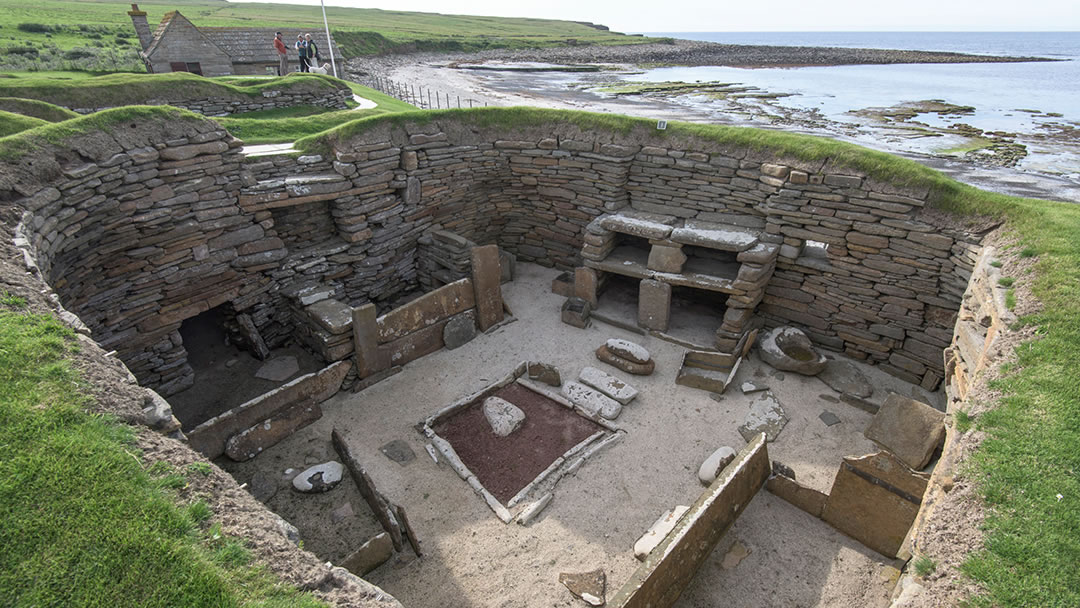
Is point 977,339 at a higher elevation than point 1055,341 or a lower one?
lower

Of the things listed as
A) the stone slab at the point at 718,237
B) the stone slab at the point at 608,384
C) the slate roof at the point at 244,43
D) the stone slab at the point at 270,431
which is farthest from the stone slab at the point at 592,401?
the slate roof at the point at 244,43

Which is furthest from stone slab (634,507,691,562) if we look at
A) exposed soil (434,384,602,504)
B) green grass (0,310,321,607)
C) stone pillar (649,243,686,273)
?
stone pillar (649,243,686,273)

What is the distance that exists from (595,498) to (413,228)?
7.46 metres

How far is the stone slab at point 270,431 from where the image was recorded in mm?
7480

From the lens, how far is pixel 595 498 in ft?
23.4

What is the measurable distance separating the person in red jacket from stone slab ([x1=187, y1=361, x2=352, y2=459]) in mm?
16577

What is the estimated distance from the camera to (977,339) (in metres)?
6.89

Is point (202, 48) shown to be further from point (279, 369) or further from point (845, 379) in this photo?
point (845, 379)

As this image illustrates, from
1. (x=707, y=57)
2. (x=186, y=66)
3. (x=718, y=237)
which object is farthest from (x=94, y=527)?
(x=707, y=57)

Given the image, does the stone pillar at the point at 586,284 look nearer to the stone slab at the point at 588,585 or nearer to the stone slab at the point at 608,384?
the stone slab at the point at 608,384

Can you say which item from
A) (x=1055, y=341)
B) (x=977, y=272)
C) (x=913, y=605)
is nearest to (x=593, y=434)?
(x=913, y=605)

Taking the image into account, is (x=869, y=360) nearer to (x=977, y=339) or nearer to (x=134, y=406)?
(x=977, y=339)

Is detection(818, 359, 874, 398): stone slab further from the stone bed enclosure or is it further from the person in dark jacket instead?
the person in dark jacket

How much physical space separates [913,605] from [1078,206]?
8989 millimetres
